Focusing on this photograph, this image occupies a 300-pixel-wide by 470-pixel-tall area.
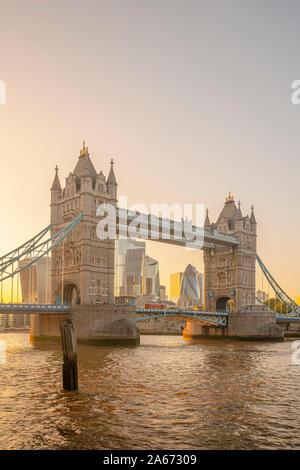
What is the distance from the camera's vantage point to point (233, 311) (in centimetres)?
7300

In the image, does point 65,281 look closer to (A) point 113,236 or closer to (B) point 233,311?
(A) point 113,236

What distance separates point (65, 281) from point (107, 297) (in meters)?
5.80

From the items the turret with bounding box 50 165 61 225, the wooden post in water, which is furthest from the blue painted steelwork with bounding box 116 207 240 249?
the wooden post in water

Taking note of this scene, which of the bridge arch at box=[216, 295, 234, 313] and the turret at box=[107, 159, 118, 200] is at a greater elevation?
the turret at box=[107, 159, 118, 200]

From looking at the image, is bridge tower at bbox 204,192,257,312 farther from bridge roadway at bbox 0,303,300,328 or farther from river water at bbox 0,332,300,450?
river water at bbox 0,332,300,450

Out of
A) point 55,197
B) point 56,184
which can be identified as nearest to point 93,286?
point 55,197

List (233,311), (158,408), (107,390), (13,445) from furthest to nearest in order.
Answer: (233,311), (107,390), (158,408), (13,445)

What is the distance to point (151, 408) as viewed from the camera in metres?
17.1

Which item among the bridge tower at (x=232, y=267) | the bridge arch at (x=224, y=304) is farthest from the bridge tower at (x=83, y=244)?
the bridge arch at (x=224, y=304)

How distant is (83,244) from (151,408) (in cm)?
3844

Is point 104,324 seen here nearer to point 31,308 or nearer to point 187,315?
point 31,308

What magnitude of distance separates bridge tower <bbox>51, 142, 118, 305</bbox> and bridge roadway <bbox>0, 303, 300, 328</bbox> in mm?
4540

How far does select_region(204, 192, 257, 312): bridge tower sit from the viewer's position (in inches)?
2921
